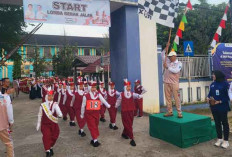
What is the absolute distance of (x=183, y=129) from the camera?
5.55 meters

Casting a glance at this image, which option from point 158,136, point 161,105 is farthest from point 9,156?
point 161,105

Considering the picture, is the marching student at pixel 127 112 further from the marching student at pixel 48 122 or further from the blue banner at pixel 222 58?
the blue banner at pixel 222 58

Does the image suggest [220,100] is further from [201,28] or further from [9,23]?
[9,23]

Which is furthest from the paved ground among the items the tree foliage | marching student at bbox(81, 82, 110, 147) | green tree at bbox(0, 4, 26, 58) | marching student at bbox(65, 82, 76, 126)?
the tree foliage

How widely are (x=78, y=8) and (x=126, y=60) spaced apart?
9.55 ft

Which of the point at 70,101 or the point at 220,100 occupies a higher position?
the point at 220,100

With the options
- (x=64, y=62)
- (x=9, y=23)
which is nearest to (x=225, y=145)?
(x=9, y=23)

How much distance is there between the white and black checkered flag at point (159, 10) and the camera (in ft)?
23.5

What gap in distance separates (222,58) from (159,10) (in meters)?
7.12

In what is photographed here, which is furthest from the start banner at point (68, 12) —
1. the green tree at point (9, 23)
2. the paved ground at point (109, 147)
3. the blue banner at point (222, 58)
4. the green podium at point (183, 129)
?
the green tree at point (9, 23)

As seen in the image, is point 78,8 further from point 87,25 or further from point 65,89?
point 65,89

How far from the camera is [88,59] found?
23578mm

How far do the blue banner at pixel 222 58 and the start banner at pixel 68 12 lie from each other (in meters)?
7.06

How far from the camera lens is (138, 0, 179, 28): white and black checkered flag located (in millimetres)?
7168
